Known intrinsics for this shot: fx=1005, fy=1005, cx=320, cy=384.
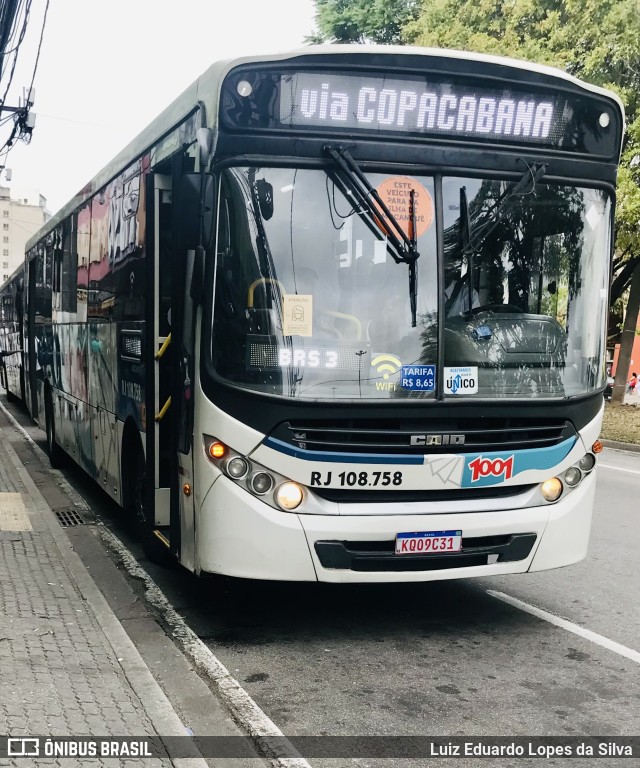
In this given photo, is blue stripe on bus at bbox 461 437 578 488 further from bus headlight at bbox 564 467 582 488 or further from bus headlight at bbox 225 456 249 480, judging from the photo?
bus headlight at bbox 225 456 249 480

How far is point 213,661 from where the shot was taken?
559 cm

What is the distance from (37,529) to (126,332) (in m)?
2.02

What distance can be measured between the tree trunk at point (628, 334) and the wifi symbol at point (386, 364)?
71.1ft

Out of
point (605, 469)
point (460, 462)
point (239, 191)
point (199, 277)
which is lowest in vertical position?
point (605, 469)

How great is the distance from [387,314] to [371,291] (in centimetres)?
16

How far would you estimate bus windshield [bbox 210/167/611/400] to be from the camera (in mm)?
5645

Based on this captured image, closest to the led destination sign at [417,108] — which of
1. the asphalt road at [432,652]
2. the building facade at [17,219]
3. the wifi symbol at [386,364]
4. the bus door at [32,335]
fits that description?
the wifi symbol at [386,364]

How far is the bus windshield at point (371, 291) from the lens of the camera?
564cm

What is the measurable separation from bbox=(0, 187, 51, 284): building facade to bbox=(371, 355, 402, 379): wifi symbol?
126576 millimetres

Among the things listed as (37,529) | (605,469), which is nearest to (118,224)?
(37,529)

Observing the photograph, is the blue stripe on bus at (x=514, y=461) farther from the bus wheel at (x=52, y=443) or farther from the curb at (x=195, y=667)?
the bus wheel at (x=52, y=443)

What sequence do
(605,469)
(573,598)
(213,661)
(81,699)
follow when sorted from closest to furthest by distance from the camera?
(81,699) < (213,661) < (573,598) < (605,469)

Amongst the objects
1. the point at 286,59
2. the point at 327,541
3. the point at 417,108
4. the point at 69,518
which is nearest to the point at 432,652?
the point at 327,541

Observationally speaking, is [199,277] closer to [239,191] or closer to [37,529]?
[239,191]
